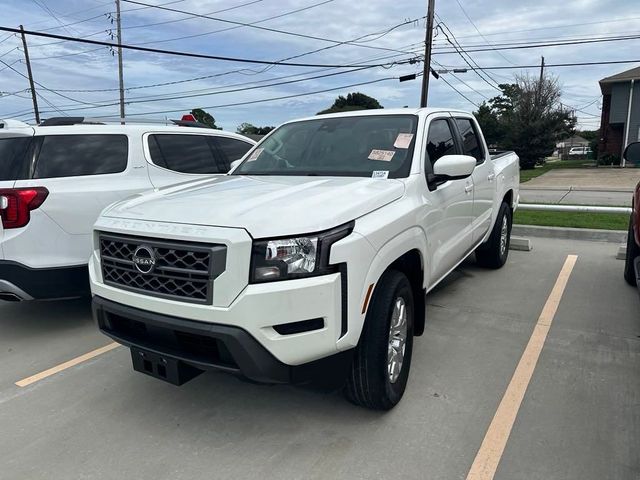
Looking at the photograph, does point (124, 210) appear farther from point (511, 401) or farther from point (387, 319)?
point (511, 401)

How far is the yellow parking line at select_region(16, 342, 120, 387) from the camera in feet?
12.3

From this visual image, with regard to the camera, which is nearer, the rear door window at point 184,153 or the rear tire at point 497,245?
the rear door window at point 184,153

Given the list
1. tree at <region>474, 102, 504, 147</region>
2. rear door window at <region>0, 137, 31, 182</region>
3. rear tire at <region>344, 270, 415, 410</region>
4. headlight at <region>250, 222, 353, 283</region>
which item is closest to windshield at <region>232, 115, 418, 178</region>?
rear tire at <region>344, 270, 415, 410</region>

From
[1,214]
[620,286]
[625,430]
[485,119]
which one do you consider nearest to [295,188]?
[625,430]

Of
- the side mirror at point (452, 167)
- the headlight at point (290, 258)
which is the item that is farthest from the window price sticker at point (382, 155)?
the headlight at point (290, 258)

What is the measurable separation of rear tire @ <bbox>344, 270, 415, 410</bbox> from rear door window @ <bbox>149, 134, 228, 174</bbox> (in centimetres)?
340

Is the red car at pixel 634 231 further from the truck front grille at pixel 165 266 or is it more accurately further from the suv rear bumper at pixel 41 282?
the suv rear bumper at pixel 41 282

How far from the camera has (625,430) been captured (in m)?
2.89

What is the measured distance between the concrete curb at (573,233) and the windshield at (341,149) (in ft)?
18.2

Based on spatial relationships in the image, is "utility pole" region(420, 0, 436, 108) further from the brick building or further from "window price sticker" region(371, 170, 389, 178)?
"window price sticker" region(371, 170, 389, 178)

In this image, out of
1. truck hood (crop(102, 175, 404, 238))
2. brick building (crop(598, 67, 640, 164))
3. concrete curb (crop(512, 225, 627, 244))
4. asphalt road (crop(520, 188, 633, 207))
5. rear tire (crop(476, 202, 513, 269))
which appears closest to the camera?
truck hood (crop(102, 175, 404, 238))

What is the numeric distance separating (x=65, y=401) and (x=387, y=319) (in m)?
2.31

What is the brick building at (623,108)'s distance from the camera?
1299 inches

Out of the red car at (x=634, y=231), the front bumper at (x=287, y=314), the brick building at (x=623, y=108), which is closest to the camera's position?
the front bumper at (x=287, y=314)
